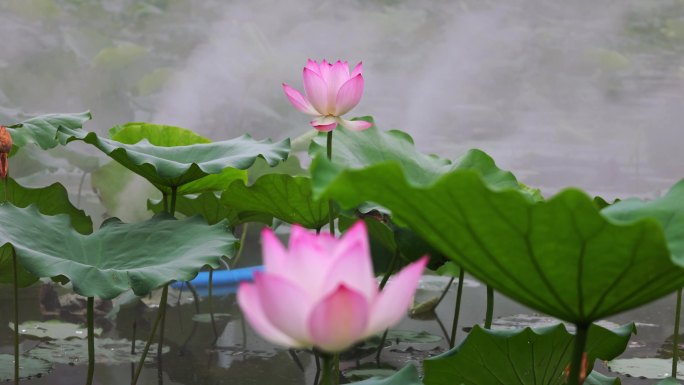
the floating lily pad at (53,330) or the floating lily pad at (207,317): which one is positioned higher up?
the floating lily pad at (207,317)

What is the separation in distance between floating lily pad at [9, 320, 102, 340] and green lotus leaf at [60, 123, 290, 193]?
0.64 meters

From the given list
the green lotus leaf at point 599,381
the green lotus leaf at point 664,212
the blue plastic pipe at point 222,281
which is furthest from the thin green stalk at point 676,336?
the blue plastic pipe at point 222,281

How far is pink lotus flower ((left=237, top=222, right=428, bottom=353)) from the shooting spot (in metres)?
0.41

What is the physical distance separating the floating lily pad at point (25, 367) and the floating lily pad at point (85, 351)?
3cm

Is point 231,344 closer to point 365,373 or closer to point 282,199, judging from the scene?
point 365,373

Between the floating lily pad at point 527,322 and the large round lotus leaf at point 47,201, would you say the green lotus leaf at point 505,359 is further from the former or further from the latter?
the floating lily pad at point 527,322

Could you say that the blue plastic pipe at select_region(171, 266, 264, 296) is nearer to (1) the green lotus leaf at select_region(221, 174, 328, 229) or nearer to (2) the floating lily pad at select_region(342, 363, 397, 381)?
(2) the floating lily pad at select_region(342, 363, 397, 381)

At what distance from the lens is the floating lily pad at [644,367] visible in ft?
5.37

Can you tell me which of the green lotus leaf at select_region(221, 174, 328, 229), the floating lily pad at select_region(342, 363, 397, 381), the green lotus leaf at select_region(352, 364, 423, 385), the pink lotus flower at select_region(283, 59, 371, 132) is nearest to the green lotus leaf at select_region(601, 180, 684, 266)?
the green lotus leaf at select_region(352, 364, 423, 385)

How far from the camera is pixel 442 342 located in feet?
6.23

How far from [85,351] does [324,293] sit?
4.71 ft

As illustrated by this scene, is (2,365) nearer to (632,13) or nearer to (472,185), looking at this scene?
(472,185)

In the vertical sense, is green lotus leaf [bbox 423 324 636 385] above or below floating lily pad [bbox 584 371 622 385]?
above

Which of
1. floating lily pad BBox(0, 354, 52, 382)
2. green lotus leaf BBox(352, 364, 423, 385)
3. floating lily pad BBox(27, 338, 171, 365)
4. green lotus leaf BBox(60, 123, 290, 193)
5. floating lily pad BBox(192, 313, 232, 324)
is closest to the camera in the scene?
green lotus leaf BBox(352, 364, 423, 385)
